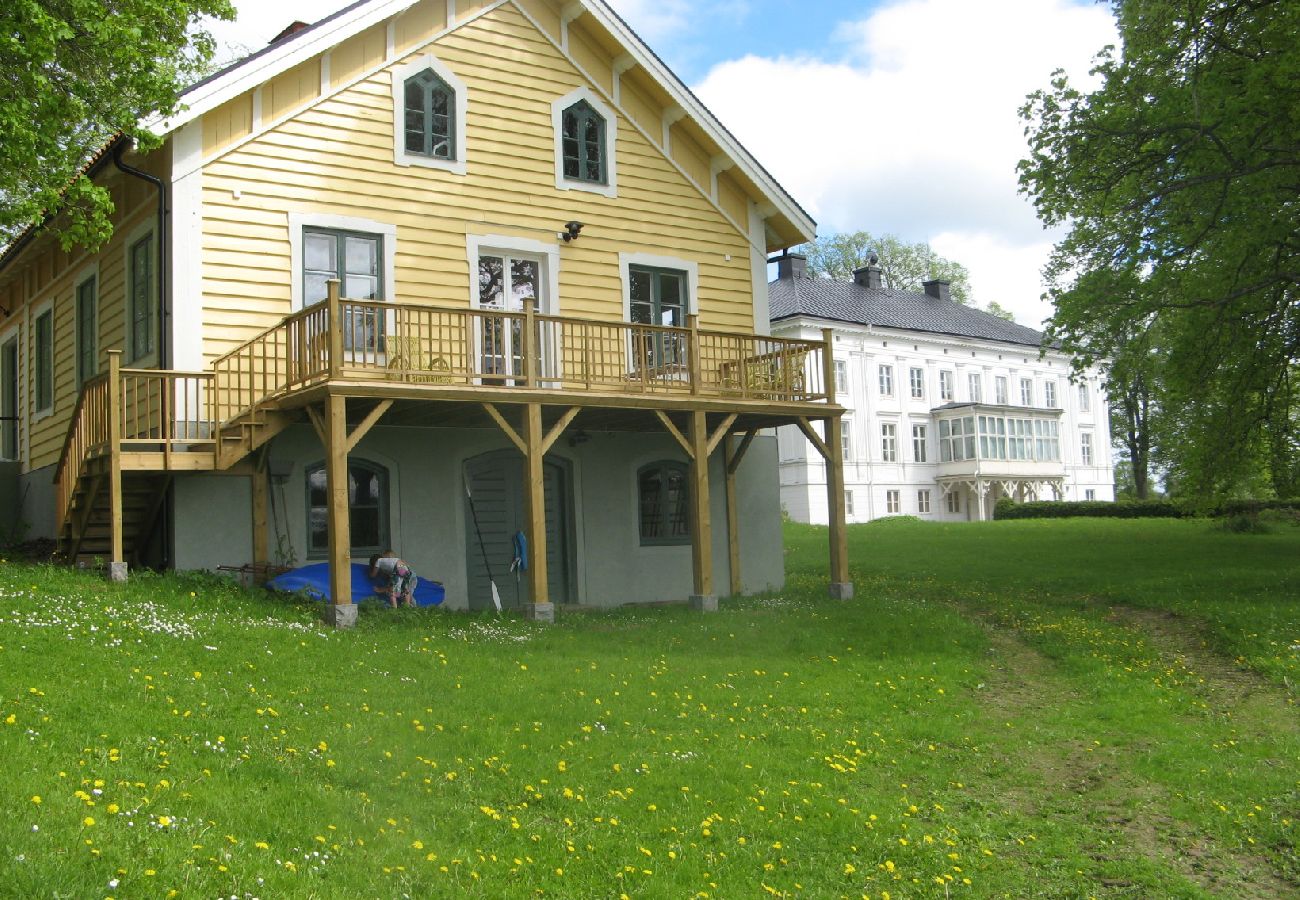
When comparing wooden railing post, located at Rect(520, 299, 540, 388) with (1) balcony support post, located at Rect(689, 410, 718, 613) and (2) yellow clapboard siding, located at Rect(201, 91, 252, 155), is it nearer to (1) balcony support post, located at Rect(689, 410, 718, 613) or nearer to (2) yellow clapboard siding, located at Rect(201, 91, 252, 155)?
(1) balcony support post, located at Rect(689, 410, 718, 613)

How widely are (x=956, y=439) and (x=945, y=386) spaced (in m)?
3.32

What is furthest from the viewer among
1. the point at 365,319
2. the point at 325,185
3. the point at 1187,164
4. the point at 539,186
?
the point at 1187,164

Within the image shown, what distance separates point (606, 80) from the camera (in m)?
19.9

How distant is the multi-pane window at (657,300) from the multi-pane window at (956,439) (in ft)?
129

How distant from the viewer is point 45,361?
21.7 m

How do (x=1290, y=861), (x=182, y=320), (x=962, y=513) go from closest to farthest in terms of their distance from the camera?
(x=1290, y=861)
(x=182, y=320)
(x=962, y=513)

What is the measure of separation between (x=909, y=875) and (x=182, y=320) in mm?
12066

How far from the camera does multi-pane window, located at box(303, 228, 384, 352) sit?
54.5 feet

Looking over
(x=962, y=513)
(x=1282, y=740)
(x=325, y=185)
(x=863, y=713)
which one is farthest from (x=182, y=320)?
(x=962, y=513)

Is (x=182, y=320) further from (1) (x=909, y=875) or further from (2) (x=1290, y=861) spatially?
(2) (x=1290, y=861)

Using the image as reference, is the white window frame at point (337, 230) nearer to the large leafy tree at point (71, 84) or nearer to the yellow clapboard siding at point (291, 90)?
the yellow clapboard siding at point (291, 90)

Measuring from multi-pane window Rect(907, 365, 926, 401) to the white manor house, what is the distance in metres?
0.08

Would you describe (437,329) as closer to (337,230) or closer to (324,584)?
(337,230)

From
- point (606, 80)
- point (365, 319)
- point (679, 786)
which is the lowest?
point (679, 786)
